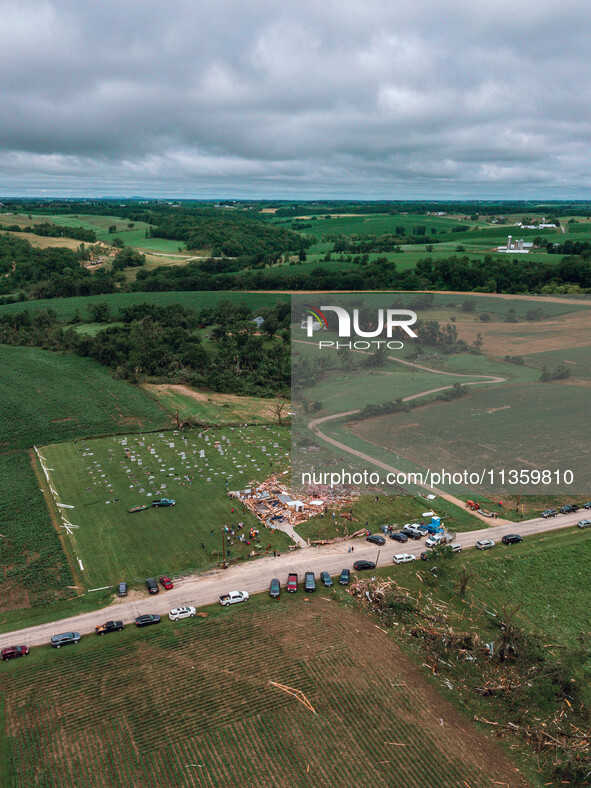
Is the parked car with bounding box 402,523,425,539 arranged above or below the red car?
above

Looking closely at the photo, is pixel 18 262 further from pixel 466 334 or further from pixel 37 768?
pixel 37 768

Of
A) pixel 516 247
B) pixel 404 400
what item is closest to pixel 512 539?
pixel 404 400

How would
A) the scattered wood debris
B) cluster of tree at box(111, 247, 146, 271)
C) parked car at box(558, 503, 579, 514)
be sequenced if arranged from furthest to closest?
cluster of tree at box(111, 247, 146, 271) < parked car at box(558, 503, 579, 514) < the scattered wood debris

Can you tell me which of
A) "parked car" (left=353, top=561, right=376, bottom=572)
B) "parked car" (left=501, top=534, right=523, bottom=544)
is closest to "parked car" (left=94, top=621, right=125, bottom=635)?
"parked car" (left=353, top=561, right=376, bottom=572)

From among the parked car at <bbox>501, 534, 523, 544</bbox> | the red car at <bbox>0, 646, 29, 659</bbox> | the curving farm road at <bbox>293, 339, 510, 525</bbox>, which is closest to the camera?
the red car at <bbox>0, 646, 29, 659</bbox>

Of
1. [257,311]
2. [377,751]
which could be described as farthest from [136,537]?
[257,311]

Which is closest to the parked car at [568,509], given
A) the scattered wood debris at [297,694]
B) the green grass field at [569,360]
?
the green grass field at [569,360]

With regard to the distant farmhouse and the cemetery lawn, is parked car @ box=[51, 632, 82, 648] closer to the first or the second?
the cemetery lawn

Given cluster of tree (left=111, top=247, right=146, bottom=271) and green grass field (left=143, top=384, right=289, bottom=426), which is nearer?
green grass field (left=143, top=384, right=289, bottom=426)
